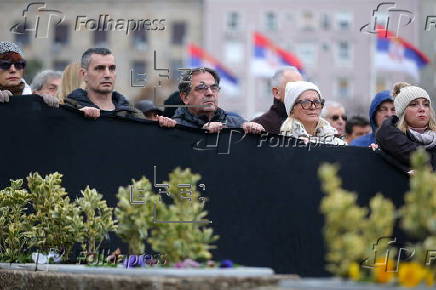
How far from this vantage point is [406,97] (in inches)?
463

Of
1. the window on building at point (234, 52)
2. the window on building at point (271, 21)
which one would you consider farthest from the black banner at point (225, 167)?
the window on building at point (271, 21)

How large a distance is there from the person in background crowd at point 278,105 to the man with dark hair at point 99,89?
1.27 m

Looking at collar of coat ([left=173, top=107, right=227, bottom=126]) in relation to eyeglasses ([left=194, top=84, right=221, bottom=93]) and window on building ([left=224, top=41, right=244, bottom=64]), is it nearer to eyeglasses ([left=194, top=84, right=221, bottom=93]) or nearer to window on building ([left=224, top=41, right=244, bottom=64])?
eyeglasses ([left=194, top=84, right=221, bottom=93])

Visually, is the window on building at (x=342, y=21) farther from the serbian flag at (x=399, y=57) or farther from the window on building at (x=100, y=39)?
the serbian flag at (x=399, y=57)

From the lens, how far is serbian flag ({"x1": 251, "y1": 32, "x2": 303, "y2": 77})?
43219 millimetres

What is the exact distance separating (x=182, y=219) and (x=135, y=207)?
0.49 m

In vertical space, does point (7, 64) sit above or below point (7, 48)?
below

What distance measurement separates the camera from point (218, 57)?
9850 cm

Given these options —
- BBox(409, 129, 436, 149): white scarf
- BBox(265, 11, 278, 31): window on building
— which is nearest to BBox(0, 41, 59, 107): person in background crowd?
BBox(409, 129, 436, 149): white scarf

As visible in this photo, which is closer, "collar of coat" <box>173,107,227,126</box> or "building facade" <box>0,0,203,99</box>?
"collar of coat" <box>173,107,227,126</box>

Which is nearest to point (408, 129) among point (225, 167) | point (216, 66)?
point (225, 167)

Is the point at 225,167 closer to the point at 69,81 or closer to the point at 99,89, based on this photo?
the point at 99,89

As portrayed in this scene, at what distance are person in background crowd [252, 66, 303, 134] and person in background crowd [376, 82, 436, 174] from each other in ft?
4.20

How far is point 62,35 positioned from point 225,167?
89.7 m
